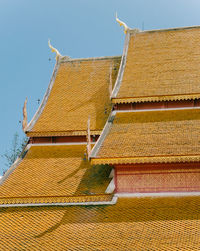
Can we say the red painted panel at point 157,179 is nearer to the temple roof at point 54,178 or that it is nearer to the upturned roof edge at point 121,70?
the temple roof at point 54,178

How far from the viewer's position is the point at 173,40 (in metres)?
18.3

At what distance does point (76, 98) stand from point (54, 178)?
15.7ft

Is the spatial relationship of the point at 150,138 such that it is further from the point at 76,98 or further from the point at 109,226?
the point at 76,98

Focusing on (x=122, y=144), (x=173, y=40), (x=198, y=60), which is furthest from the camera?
(x=173, y=40)

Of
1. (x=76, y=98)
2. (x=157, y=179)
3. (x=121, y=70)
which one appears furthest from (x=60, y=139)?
(x=157, y=179)

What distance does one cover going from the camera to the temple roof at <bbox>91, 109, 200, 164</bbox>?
12188 mm

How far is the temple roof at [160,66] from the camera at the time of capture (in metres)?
15.4

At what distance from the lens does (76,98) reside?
17719 millimetres

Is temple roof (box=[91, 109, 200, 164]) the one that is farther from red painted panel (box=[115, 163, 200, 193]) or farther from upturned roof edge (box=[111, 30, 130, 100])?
upturned roof edge (box=[111, 30, 130, 100])

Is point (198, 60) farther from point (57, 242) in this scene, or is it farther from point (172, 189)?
point (57, 242)

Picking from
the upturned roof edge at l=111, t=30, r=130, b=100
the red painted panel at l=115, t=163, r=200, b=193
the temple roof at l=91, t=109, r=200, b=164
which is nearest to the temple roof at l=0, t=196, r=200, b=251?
the red painted panel at l=115, t=163, r=200, b=193

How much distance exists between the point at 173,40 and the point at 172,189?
26.5 ft

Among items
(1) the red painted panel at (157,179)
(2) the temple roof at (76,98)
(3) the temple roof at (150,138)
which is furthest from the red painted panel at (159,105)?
(1) the red painted panel at (157,179)

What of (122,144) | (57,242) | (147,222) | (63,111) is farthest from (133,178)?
(63,111)
